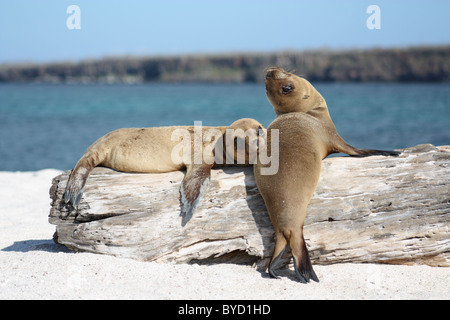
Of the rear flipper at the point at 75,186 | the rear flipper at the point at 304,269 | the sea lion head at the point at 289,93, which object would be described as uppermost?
the sea lion head at the point at 289,93

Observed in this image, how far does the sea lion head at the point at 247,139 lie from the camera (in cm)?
A: 450

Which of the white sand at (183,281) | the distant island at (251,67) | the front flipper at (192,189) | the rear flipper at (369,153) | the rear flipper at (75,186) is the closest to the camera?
the white sand at (183,281)

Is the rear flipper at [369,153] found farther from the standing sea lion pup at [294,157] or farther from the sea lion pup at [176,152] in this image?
the sea lion pup at [176,152]

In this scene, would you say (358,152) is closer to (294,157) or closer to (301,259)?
(294,157)

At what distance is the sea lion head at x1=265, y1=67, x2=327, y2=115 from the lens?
4.86 m

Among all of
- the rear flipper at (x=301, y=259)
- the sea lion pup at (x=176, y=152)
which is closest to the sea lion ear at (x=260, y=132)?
the sea lion pup at (x=176, y=152)

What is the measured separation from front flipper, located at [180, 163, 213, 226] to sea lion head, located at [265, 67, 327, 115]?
106 centimetres

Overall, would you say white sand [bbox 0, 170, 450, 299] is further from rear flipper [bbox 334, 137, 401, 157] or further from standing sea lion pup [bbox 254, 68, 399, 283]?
rear flipper [bbox 334, 137, 401, 157]

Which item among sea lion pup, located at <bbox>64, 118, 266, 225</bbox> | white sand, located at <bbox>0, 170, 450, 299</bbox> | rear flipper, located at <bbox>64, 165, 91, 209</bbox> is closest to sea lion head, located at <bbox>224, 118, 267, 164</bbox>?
sea lion pup, located at <bbox>64, 118, 266, 225</bbox>

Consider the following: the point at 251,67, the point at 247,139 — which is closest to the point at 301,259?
the point at 247,139

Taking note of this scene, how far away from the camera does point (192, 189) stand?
4250mm

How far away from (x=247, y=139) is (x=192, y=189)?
721mm

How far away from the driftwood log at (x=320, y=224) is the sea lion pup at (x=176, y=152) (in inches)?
8.6

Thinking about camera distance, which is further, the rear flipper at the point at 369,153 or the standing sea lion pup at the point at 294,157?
the rear flipper at the point at 369,153
